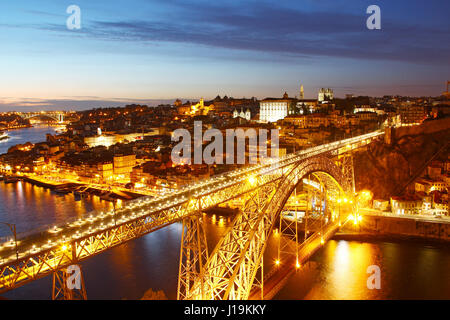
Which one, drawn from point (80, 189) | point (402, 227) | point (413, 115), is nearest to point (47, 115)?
point (80, 189)

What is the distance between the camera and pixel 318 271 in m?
10.4

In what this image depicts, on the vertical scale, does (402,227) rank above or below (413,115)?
below

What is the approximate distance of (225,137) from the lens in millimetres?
27469

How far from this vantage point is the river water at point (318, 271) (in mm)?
9383

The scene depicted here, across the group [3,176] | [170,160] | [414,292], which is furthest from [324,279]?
[3,176]

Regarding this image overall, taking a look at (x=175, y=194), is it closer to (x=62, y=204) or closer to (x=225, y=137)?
(x=62, y=204)

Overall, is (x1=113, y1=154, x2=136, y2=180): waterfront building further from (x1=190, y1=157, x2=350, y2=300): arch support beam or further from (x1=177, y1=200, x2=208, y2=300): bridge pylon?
(x1=177, y1=200, x2=208, y2=300): bridge pylon

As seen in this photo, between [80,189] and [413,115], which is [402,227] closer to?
[80,189]

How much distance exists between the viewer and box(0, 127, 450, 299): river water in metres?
9.38

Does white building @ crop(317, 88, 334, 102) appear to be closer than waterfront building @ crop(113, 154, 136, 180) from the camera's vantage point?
No

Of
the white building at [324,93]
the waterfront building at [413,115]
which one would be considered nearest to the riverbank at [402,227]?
the waterfront building at [413,115]

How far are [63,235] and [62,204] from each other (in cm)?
1590

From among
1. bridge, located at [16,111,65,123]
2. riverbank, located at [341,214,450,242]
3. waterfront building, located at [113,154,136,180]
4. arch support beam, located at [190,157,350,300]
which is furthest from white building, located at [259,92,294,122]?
bridge, located at [16,111,65,123]

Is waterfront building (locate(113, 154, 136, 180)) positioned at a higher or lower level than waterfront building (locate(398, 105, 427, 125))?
lower
